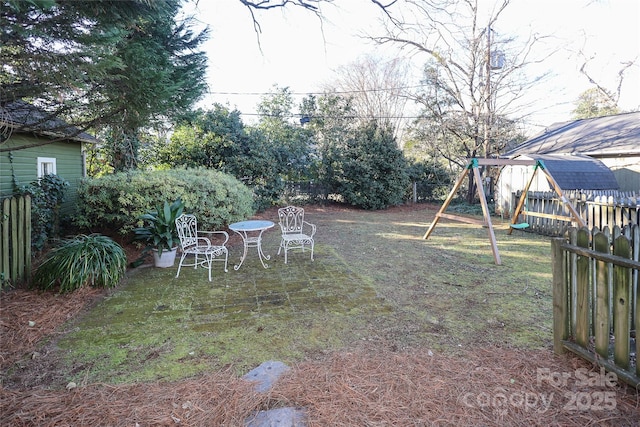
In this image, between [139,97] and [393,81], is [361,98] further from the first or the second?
[139,97]

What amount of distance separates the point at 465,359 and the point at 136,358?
2.68m

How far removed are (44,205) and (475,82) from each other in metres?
15.8

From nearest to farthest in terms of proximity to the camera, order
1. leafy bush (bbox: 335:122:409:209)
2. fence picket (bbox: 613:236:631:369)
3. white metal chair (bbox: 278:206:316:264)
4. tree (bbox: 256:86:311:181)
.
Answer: fence picket (bbox: 613:236:631:369) → white metal chair (bbox: 278:206:316:264) → tree (bbox: 256:86:311:181) → leafy bush (bbox: 335:122:409:209)

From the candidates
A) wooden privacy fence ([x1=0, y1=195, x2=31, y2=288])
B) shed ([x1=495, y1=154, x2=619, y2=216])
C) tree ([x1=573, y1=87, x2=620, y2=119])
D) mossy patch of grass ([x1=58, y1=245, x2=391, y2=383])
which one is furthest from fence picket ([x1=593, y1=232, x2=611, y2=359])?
tree ([x1=573, y1=87, x2=620, y2=119])

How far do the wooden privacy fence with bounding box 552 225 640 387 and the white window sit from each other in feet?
34.6

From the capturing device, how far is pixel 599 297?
233 cm

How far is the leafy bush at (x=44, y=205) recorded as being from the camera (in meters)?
5.64

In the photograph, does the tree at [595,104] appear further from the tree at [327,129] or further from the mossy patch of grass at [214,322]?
the mossy patch of grass at [214,322]

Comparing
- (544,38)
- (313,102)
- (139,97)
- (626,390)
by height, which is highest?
(544,38)

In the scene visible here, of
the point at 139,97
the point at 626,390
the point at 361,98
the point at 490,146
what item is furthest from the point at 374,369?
the point at 361,98

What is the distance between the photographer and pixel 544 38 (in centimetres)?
1370

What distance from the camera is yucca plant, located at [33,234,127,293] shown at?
4.03 metres

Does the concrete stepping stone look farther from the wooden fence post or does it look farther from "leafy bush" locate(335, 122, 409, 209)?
"leafy bush" locate(335, 122, 409, 209)

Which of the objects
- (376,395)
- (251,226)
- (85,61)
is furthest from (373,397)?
(85,61)
